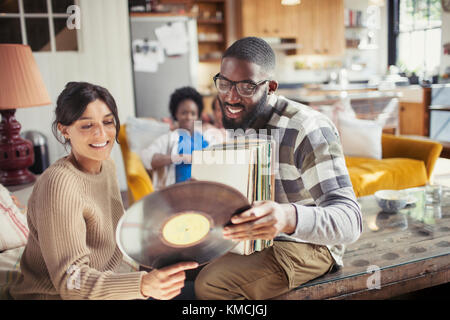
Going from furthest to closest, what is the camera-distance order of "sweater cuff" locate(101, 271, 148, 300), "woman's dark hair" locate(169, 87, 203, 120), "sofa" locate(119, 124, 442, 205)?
"sofa" locate(119, 124, 442, 205), "woman's dark hair" locate(169, 87, 203, 120), "sweater cuff" locate(101, 271, 148, 300)

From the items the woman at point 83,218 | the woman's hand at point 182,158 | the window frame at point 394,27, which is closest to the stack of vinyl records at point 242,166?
the woman's hand at point 182,158

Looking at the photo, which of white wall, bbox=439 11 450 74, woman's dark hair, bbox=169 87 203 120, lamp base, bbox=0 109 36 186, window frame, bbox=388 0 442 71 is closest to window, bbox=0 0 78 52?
lamp base, bbox=0 109 36 186

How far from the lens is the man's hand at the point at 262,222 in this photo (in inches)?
16.2

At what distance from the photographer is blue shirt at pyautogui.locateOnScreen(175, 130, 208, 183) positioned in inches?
20.1

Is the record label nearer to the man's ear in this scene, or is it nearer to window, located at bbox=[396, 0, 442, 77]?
the man's ear

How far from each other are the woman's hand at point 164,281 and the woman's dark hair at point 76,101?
18cm

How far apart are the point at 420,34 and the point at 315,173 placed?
0.61 meters

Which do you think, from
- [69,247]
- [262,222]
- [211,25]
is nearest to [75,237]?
[69,247]

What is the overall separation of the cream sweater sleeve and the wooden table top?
0.30m

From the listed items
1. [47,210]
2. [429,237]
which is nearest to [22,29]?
[47,210]

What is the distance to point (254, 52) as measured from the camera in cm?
51
